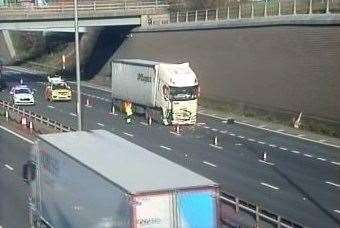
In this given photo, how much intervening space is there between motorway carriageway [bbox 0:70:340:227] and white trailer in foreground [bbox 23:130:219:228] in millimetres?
8901

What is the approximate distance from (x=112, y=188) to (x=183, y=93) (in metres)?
34.6

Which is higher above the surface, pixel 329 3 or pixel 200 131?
pixel 329 3

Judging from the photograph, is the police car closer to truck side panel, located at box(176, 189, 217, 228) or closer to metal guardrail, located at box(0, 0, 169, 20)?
metal guardrail, located at box(0, 0, 169, 20)

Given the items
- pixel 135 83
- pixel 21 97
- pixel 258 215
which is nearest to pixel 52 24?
pixel 21 97

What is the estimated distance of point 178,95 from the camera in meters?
47.6

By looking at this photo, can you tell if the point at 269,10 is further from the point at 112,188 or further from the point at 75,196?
the point at 112,188

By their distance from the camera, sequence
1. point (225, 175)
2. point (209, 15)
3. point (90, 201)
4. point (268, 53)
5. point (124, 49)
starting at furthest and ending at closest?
point (124, 49), point (209, 15), point (268, 53), point (225, 175), point (90, 201)

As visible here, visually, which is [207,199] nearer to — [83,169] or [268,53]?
[83,169]

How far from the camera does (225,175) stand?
31672 mm

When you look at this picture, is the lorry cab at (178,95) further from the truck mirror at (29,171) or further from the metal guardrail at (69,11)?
the metal guardrail at (69,11)

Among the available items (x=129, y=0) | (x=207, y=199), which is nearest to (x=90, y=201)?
(x=207, y=199)

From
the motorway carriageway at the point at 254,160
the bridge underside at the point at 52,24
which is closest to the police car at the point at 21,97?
the motorway carriageway at the point at 254,160

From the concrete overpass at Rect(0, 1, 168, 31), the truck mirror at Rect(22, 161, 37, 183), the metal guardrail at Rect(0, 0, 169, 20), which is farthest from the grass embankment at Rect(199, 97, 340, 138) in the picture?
the truck mirror at Rect(22, 161, 37, 183)

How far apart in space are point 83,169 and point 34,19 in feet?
205
